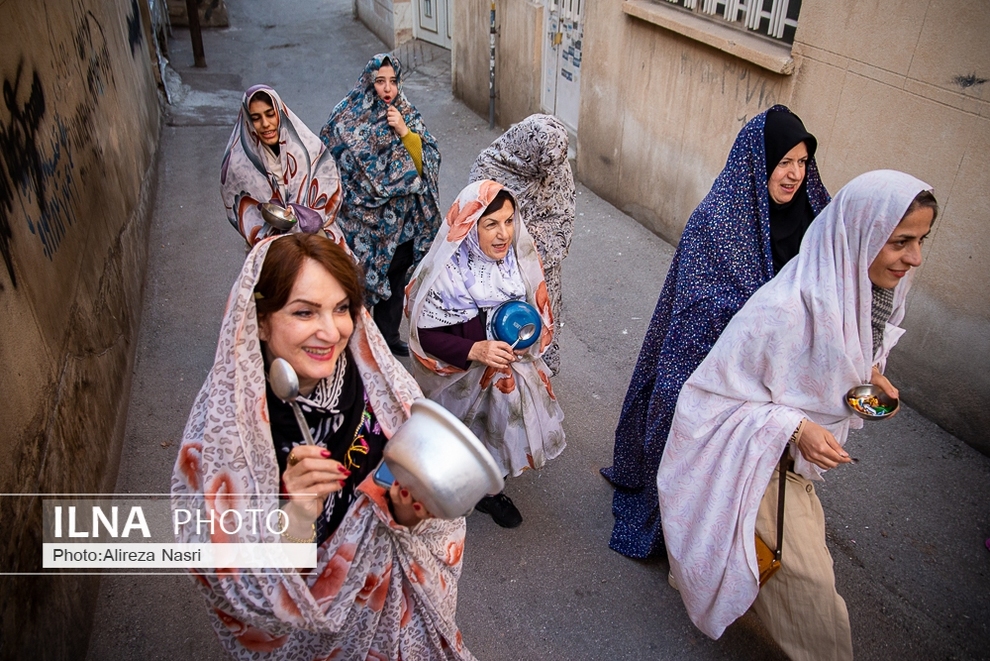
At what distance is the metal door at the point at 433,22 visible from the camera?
1212 centimetres

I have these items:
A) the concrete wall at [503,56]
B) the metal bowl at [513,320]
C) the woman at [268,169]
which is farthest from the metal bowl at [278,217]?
the concrete wall at [503,56]

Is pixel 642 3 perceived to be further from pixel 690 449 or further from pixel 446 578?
pixel 446 578

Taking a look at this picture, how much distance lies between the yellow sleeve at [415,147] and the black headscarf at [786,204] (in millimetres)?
2363

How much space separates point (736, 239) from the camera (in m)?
3.00

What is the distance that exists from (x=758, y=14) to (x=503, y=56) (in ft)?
13.3

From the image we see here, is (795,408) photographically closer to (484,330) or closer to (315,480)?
(484,330)

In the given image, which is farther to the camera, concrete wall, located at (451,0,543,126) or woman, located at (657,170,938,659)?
concrete wall, located at (451,0,543,126)

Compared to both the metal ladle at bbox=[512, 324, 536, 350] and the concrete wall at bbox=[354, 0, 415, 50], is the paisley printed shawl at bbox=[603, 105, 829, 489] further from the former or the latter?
the concrete wall at bbox=[354, 0, 415, 50]

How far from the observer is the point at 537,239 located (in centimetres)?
408

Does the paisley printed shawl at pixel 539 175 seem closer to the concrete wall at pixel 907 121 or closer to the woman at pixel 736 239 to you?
the woman at pixel 736 239

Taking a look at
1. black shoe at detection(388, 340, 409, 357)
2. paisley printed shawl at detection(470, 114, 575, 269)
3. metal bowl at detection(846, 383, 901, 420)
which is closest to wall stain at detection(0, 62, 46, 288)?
paisley printed shawl at detection(470, 114, 575, 269)

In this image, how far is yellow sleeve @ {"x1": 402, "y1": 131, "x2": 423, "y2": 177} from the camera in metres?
4.79

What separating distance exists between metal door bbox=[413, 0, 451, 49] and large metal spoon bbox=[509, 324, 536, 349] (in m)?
10.0

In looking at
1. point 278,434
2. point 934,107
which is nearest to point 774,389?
point 278,434
